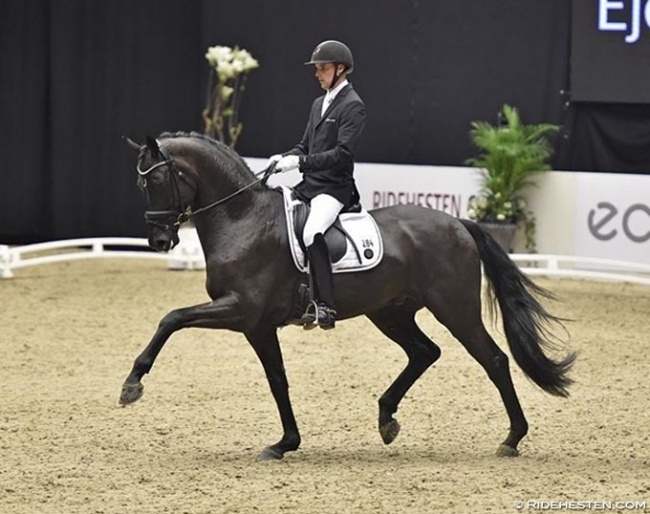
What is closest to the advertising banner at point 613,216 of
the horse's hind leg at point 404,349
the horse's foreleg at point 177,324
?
the horse's hind leg at point 404,349

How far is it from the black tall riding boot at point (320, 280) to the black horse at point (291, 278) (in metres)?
0.10

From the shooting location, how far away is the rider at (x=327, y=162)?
21.6 feet

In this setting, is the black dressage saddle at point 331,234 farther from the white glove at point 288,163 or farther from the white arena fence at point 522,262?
the white arena fence at point 522,262

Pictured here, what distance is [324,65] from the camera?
21.9 ft

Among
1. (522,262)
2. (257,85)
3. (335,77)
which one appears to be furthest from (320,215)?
(257,85)

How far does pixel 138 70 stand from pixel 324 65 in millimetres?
9892

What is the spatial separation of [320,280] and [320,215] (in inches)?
12.8

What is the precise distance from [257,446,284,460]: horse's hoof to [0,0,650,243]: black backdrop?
8117 mm

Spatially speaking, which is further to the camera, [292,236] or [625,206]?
[625,206]

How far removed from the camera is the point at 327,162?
657 cm

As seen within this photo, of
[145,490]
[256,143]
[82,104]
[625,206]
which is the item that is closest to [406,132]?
[256,143]

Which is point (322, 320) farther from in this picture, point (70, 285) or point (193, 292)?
point (70, 285)

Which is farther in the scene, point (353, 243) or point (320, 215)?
point (353, 243)

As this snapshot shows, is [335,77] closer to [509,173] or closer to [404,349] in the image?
[404,349]
